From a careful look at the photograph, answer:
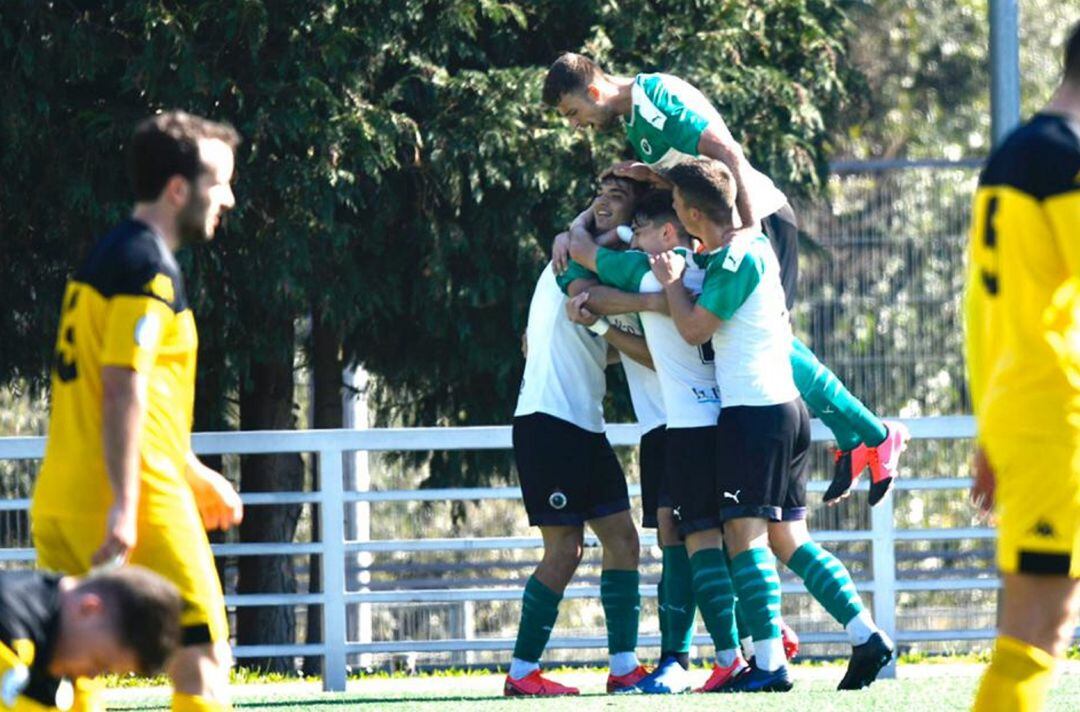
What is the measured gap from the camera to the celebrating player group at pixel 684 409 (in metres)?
7.40

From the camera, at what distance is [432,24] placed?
12.4m

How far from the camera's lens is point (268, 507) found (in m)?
13.7

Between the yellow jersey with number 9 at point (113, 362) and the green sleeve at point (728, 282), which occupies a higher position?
the green sleeve at point (728, 282)

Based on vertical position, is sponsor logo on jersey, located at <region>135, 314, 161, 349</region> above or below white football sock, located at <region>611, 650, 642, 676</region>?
above

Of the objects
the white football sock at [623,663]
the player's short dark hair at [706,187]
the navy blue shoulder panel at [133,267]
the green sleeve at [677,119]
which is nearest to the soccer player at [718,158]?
the green sleeve at [677,119]

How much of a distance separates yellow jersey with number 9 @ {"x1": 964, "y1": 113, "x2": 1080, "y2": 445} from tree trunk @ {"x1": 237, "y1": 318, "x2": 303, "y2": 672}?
930 cm

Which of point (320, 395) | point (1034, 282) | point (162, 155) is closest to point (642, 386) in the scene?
point (162, 155)

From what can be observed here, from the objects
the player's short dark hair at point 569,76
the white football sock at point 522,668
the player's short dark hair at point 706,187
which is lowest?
the white football sock at point 522,668

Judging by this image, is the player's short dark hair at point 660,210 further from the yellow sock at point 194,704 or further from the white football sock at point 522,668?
the yellow sock at point 194,704

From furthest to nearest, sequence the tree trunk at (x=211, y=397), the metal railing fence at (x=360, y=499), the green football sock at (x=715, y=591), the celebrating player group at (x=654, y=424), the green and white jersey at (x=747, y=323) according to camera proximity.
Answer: the tree trunk at (x=211, y=397) → the metal railing fence at (x=360, y=499) → the green football sock at (x=715, y=591) → the green and white jersey at (x=747, y=323) → the celebrating player group at (x=654, y=424)

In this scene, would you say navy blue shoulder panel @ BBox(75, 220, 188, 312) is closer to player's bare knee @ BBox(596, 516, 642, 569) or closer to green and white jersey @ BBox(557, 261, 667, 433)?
green and white jersey @ BBox(557, 261, 667, 433)

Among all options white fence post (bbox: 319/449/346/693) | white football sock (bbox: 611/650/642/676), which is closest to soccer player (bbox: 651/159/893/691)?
white football sock (bbox: 611/650/642/676)

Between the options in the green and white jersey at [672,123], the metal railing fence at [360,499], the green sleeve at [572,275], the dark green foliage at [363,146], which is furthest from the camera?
the dark green foliage at [363,146]

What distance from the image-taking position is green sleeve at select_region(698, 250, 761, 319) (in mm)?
7332
